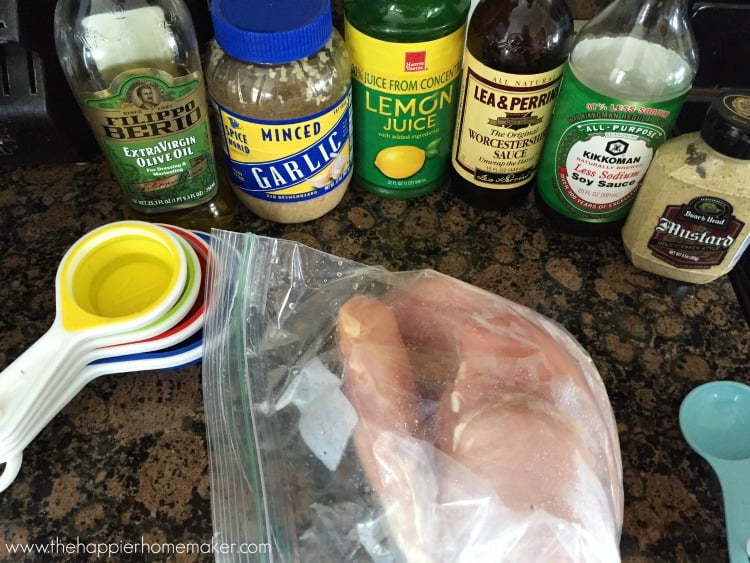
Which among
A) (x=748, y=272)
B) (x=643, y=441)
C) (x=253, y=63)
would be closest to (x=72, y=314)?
(x=253, y=63)

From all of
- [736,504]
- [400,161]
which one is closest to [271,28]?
[400,161]

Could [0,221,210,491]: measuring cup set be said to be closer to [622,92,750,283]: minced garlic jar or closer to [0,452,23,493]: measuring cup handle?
[0,452,23,493]: measuring cup handle

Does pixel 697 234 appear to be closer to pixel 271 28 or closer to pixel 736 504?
pixel 736 504

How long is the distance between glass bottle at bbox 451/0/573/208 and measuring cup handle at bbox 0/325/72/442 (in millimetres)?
422

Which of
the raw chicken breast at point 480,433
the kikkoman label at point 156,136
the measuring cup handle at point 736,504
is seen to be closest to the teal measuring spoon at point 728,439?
the measuring cup handle at point 736,504

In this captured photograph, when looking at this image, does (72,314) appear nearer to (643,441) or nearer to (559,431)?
(559,431)

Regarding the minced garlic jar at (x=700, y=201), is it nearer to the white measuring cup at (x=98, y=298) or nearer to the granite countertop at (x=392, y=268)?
the granite countertop at (x=392, y=268)

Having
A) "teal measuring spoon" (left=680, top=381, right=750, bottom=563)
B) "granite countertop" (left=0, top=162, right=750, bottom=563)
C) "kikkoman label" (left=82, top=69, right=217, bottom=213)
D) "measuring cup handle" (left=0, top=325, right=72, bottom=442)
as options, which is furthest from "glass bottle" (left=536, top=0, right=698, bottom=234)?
"measuring cup handle" (left=0, top=325, right=72, bottom=442)

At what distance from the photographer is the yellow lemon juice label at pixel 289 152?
0.63 metres

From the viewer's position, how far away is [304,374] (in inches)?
20.5

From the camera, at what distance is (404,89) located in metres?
0.65

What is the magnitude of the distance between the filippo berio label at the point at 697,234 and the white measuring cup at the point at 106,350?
0.44 meters

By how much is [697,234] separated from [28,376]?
600 millimetres

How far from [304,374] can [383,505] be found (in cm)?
12
